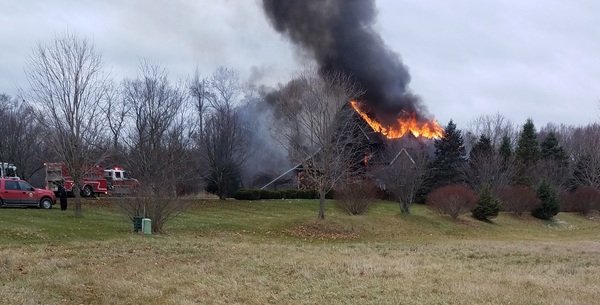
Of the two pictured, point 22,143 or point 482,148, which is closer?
point 22,143

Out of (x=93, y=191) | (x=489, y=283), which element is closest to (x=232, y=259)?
(x=489, y=283)

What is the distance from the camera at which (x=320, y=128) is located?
90.1 ft

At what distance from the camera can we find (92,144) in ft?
93.4

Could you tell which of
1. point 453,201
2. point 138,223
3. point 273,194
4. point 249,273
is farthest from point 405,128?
point 249,273

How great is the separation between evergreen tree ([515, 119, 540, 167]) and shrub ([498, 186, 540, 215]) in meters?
13.0

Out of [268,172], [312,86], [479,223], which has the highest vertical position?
[312,86]

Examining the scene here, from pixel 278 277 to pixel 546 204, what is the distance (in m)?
34.1

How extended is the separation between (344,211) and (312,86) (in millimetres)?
7812

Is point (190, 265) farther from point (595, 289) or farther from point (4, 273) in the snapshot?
point (595, 289)

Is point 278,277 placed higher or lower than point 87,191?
lower

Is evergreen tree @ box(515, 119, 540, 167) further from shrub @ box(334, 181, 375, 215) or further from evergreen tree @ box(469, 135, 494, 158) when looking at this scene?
shrub @ box(334, 181, 375, 215)

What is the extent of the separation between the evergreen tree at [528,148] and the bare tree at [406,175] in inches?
668

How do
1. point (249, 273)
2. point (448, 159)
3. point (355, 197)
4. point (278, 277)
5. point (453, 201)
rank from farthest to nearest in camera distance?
1. point (448, 159)
2. point (453, 201)
3. point (355, 197)
4. point (249, 273)
5. point (278, 277)

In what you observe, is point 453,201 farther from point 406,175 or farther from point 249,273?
point 249,273
